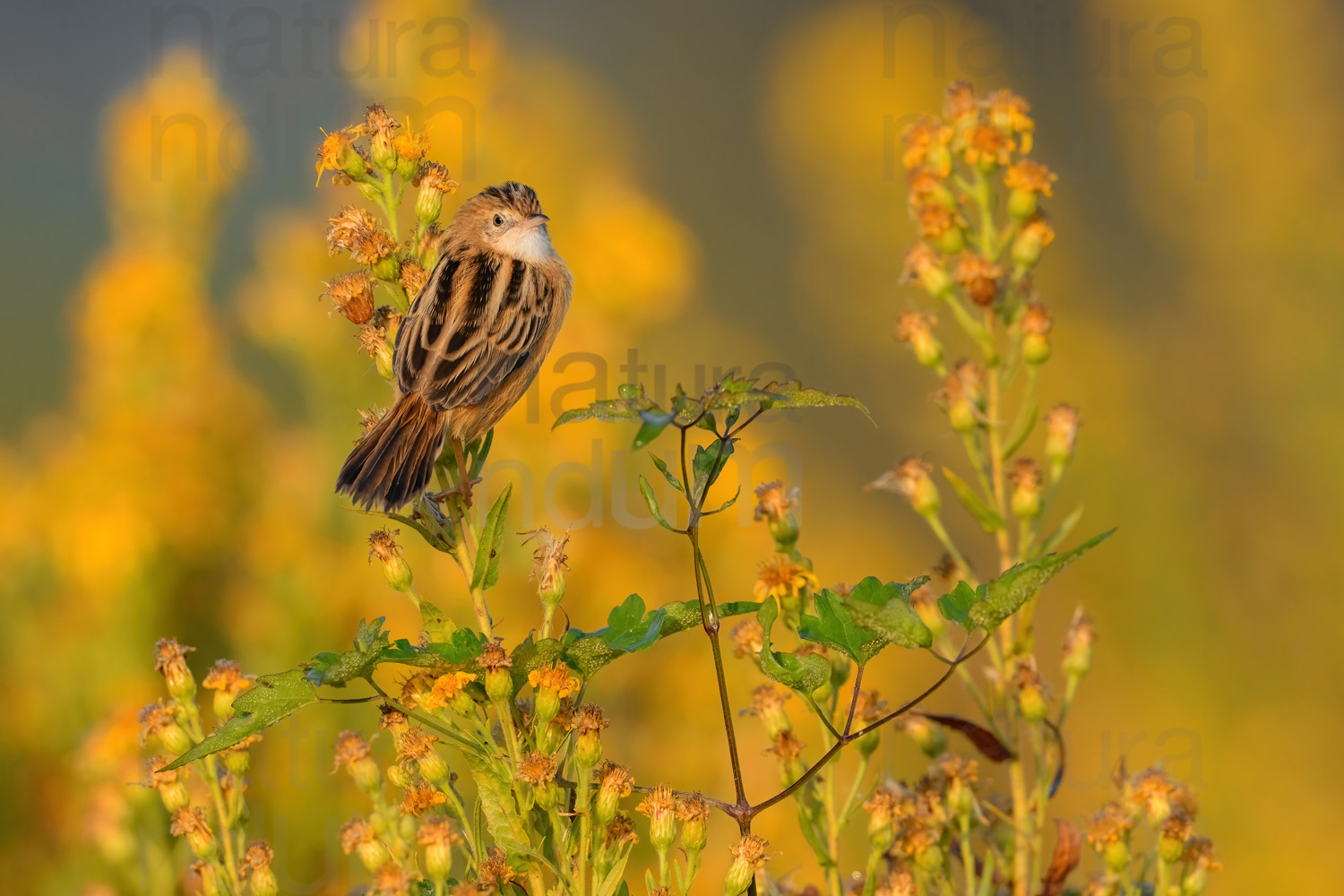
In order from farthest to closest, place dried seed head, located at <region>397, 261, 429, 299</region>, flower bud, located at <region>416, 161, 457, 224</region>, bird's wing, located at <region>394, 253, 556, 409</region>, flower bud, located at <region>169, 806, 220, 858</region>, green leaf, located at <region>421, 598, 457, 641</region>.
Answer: bird's wing, located at <region>394, 253, 556, 409</region>, flower bud, located at <region>416, 161, 457, 224</region>, dried seed head, located at <region>397, 261, 429, 299</region>, flower bud, located at <region>169, 806, 220, 858</region>, green leaf, located at <region>421, 598, 457, 641</region>

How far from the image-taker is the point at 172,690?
6.03 ft

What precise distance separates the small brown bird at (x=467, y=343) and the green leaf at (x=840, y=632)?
622 millimetres

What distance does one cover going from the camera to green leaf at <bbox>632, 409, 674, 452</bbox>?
3.79 feet

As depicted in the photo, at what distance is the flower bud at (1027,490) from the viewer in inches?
80.3

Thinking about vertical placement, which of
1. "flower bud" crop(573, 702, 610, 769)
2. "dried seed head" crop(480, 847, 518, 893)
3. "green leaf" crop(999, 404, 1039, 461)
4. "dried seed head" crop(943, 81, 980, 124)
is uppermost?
"dried seed head" crop(943, 81, 980, 124)

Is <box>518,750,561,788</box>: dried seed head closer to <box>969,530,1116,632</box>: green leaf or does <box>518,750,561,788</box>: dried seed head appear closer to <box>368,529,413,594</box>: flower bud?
<box>368,529,413,594</box>: flower bud

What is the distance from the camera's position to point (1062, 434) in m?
2.26

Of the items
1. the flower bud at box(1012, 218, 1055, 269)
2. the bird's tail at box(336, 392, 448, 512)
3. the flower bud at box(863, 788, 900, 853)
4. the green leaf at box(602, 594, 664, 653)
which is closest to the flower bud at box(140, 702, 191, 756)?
the bird's tail at box(336, 392, 448, 512)

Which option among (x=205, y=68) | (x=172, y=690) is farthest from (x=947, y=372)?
(x=205, y=68)

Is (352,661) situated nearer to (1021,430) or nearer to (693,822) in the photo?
(693,822)

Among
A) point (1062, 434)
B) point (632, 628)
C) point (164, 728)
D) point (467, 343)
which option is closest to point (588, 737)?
point (632, 628)

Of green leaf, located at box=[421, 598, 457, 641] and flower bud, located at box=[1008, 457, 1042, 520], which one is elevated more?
flower bud, located at box=[1008, 457, 1042, 520]

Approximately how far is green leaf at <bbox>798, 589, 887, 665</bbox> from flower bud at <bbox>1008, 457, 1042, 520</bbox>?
728 millimetres

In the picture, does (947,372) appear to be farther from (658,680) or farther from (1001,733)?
(658,680)
